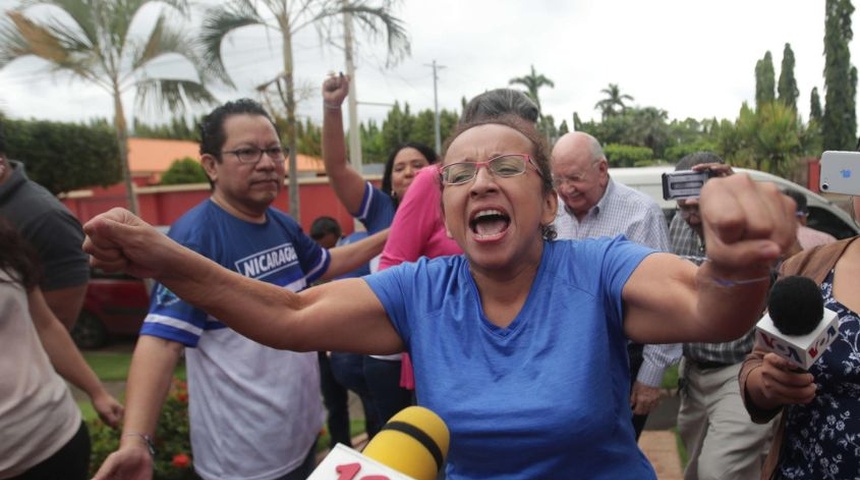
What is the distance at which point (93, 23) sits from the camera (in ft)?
29.9

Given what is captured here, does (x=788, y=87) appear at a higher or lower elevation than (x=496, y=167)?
higher

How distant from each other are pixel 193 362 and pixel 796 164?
48.5 feet

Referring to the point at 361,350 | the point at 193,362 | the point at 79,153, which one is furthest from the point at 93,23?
the point at 361,350

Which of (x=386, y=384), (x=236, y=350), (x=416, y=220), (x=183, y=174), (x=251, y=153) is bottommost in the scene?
(x=386, y=384)

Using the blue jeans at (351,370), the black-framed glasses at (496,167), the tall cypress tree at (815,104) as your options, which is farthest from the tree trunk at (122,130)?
the tall cypress tree at (815,104)

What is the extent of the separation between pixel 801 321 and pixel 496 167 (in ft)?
2.74

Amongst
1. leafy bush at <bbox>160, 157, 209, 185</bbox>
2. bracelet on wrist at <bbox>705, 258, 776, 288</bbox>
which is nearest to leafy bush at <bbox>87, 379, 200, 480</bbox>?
bracelet on wrist at <bbox>705, 258, 776, 288</bbox>

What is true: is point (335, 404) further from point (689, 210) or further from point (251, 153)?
point (689, 210)

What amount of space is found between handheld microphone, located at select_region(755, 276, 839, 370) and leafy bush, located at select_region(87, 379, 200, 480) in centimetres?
325

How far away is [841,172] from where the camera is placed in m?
1.81

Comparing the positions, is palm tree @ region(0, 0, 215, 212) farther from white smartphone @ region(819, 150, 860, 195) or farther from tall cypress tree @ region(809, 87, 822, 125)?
tall cypress tree @ region(809, 87, 822, 125)

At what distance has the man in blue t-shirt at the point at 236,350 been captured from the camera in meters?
2.15

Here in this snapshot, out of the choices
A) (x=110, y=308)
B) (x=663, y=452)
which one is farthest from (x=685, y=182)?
(x=110, y=308)

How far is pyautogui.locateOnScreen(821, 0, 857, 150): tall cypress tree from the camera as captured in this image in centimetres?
2159
